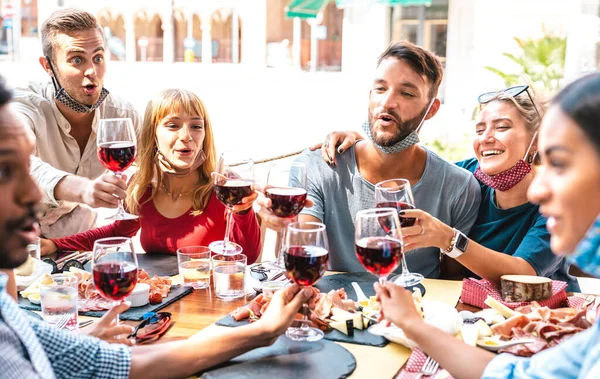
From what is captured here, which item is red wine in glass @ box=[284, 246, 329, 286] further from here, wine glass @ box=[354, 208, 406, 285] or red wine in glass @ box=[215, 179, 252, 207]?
red wine in glass @ box=[215, 179, 252, 207]

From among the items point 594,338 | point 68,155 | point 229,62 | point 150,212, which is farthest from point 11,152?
point 229,62

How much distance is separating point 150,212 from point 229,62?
14402mm

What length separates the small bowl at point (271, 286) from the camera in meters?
2.04

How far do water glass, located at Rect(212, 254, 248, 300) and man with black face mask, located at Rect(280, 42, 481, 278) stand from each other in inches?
25.5

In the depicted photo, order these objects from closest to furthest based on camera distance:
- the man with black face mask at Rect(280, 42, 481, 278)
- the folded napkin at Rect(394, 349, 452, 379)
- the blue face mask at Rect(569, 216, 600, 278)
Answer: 1. the blue face mask at Rect(569, 216, 600, 278)
2. the folded napkin at Rect(394, 349, 452, 379)
3. the man with black face mask at Rect(280, 42, 481, 278)

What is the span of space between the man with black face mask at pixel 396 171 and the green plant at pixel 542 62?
5292mm

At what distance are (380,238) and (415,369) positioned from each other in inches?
12.6

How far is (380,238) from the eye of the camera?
1692mm

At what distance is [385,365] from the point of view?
1688mm

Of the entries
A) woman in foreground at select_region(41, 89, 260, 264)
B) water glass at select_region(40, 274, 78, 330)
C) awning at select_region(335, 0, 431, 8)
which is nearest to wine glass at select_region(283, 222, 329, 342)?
water glass at select_region(40, 274, 78, 330)

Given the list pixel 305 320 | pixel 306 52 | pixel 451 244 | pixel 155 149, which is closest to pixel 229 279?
pixel 305 320

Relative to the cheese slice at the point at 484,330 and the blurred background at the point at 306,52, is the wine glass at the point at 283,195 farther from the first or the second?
the blurred background at the point at 306,52

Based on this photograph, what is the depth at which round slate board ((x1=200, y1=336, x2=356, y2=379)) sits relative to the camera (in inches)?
63.6

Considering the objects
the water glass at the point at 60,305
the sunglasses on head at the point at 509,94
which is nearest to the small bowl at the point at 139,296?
the water glass at the point at 60,305
